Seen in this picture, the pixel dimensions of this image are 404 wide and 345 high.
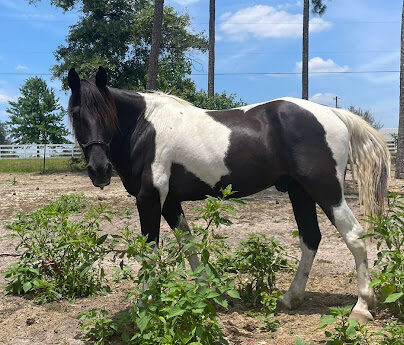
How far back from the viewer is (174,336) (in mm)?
2771

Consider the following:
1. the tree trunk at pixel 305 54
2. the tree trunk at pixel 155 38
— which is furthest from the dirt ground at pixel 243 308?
the tree trunk at pixel 305 54

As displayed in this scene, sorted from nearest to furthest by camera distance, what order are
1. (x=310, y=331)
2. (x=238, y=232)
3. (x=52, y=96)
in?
(x=310, y=331)
(x=238, y=232)
(x=52, y=96)

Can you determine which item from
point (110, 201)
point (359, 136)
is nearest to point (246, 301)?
point (359, 136)

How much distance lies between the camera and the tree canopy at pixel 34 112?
1067 inches

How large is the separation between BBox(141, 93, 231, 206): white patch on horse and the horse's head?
0.46 metres

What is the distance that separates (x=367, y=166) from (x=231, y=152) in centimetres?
131

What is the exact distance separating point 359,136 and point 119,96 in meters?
2.32

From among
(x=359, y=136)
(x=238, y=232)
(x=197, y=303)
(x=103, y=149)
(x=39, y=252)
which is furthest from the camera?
(x=238, y=232)

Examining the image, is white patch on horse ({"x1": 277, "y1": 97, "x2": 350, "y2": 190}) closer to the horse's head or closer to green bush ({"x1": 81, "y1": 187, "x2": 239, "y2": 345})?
green bush ({"x1": 81, "y1": 187, "x2": 239, "y2": 345})

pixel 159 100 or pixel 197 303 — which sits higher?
pixel 159 100

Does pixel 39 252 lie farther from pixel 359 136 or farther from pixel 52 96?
pixel 52 96

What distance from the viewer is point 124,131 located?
4094 mm

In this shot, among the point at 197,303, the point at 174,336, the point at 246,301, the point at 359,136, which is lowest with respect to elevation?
the point at 246,301

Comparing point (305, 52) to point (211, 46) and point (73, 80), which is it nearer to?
point (211, 46)
